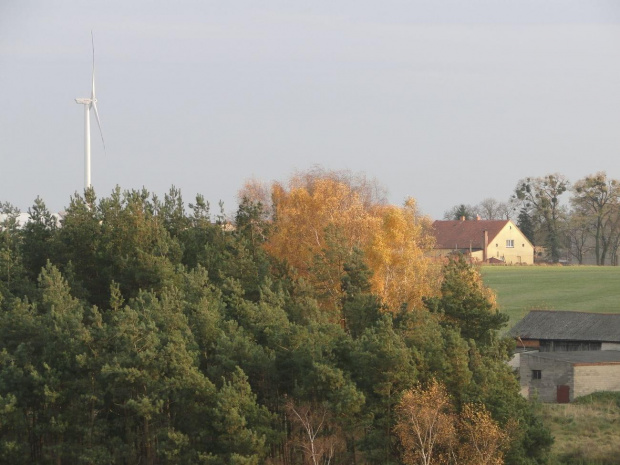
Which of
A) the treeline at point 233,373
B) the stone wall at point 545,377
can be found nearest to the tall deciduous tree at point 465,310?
the treeline at point 233,373

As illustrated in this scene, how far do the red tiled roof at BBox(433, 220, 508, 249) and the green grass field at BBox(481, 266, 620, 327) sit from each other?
14.1 meters

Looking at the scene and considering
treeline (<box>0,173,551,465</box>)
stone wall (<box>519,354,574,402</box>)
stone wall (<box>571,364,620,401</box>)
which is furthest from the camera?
stone wall (<box>519,354,574,402</box>)

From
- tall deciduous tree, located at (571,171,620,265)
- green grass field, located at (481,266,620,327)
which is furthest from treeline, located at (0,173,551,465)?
tall deciduous tree, located at (571,171,620,265)

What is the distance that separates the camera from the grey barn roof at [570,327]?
6981 centimetres

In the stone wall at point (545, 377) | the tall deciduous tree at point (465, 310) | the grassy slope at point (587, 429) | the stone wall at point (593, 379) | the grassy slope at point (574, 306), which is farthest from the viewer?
the stone wall at point (545, 377)

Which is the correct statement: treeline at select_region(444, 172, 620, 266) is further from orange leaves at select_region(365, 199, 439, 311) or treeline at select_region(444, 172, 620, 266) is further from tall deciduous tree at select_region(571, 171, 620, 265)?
orange leaves at select_region(365, 199, 439, 311)

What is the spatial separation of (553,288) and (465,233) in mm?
45258

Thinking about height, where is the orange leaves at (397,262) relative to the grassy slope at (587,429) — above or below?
above

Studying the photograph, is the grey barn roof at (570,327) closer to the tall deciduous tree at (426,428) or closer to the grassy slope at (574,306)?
the grassy slope at (574,306)

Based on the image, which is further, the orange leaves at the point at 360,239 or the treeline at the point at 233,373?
the orange leaves at the point at 360,239

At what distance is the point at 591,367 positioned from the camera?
61.9 meters

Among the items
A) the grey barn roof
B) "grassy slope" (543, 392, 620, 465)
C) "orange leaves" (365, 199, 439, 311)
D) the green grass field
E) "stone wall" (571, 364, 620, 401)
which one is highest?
"orange leaves" (365, 199, 439, 311)

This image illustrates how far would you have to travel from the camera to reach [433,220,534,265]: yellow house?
156250mm

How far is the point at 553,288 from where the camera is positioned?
114 metres
